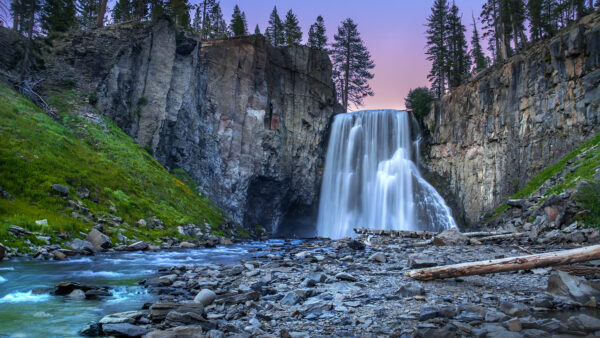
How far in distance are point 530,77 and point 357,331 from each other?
2988 centimetres

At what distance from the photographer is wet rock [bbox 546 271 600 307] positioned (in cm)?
490

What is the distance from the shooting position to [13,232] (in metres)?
9.63

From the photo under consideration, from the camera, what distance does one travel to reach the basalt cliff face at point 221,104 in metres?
26.0

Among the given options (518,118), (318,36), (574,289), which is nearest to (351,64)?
(318,36)

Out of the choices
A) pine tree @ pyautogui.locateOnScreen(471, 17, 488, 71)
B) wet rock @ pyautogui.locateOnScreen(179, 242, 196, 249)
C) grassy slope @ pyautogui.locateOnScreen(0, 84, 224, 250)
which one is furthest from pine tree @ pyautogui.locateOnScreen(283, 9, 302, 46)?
wet rock @ pyautogui.locateOnScreen(179, 242, 196, 249)

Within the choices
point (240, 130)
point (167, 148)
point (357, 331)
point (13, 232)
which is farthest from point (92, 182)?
point (240, 130)

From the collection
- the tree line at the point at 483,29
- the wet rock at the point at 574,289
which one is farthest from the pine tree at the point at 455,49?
the wet rock at the point at 574,289

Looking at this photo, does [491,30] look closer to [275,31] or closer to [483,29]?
[483,29]

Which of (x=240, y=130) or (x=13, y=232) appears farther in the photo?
(x=240, y=130)

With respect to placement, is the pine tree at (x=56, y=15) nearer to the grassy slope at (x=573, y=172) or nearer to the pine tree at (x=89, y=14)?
the pine tree at (x=89, y=14)

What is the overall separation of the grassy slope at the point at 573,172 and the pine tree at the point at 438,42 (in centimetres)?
2072

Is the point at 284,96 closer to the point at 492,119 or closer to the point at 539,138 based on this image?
the point at 492,119

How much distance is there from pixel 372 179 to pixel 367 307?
33.0 meters

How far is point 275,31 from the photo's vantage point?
53125 mm
